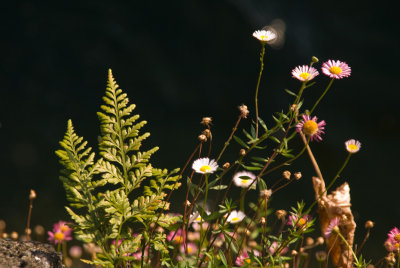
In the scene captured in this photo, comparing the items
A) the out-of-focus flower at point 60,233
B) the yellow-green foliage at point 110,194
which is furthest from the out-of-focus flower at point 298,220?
the out-of-focus flower at point 60,233

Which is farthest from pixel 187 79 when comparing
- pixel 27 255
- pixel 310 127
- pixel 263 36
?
pixel 27 255

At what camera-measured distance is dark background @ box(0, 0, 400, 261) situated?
2.64 meters

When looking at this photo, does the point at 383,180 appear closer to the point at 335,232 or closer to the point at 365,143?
the point at 365,143

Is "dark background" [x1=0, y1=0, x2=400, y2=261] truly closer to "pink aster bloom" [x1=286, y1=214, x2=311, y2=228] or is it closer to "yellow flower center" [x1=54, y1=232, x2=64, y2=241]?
"yellow flower center" [x1=54, y1=232, x2=64, y2=241]

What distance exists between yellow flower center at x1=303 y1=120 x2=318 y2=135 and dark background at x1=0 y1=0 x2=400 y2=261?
1415mm

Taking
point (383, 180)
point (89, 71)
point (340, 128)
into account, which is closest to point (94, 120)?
point (89, 71)

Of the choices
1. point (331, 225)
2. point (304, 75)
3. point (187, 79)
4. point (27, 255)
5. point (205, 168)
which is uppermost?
point (187, 79)

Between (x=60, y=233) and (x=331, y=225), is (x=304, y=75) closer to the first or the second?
(x=331, y=225)

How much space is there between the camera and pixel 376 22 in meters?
3.10

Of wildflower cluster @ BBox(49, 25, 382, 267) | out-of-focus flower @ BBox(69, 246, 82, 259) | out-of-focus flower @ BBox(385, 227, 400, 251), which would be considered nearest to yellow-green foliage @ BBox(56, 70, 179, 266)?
wildflower cluster @ BBox(49, 25, 382, 267)

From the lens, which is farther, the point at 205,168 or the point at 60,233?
the point at 60,233

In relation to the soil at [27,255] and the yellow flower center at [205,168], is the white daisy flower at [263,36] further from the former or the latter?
the soil at [27,255]

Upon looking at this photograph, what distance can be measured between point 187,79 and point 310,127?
174 cm

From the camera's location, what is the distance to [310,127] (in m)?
1.19
